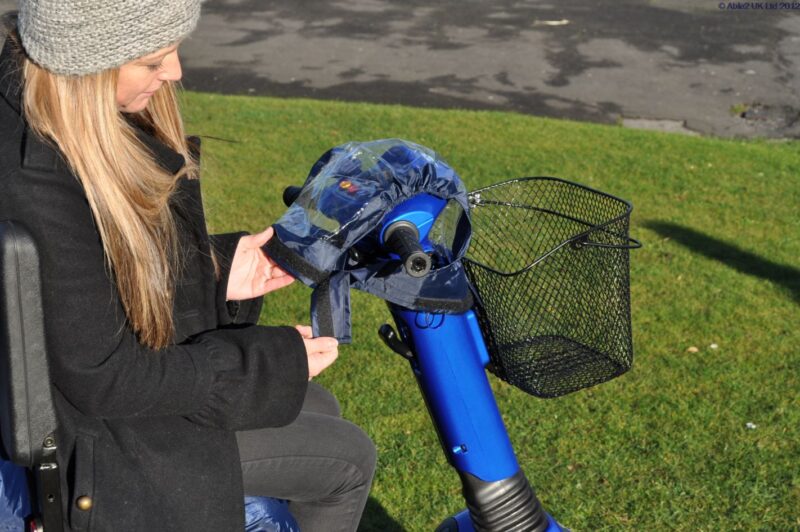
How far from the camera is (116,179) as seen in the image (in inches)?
75.2

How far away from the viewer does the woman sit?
1821 millimetres

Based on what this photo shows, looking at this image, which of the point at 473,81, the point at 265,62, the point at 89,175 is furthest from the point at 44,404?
the point at 265,62

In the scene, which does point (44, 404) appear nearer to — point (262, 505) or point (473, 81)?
point (262, 505)

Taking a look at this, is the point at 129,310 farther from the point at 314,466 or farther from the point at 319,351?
the point at 314,466

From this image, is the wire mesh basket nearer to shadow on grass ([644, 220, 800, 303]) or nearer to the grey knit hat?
the grey knit hat

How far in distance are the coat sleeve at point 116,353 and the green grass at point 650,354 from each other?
4.39ft

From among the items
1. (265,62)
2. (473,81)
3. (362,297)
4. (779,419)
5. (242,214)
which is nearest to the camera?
(779,419)

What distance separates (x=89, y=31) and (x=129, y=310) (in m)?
0.52

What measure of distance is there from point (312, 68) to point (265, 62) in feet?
2.16

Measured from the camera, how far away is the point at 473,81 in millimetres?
10766

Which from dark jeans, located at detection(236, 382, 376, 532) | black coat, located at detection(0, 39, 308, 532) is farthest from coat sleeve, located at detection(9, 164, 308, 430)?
dark jeans, located at detection(236, 382, 376, 532)

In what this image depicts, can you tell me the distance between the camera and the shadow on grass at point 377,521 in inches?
136

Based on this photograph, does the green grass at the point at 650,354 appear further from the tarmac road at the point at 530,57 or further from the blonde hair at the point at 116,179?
the tarmac road at the point at 530,57

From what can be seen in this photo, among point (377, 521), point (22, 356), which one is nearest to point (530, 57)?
point (377, 521)
